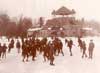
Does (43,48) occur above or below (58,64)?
above

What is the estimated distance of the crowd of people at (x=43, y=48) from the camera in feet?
28.5

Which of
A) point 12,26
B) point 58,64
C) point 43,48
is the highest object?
point 12,26

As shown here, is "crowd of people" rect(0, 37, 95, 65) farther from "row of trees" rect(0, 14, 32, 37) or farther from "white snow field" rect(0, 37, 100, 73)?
"row of trees" rect(0, 14, 32, 37)

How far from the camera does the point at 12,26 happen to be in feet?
28.2

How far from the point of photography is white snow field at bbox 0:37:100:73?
7941mm

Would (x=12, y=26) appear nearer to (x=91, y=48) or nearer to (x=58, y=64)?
(x=58, y=64)

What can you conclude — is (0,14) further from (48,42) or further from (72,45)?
(72,45)

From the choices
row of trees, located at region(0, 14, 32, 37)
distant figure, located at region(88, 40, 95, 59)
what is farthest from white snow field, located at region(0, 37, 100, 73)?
row of trees, located at region(0, 14, 32, 37)

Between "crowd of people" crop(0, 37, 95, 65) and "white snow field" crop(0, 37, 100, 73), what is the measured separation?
85mm

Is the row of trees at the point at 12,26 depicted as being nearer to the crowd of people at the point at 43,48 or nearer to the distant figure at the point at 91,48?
the crowd of people at the point at 43,48

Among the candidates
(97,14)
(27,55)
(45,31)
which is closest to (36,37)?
(45,31)

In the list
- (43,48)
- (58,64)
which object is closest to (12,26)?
(43,48)

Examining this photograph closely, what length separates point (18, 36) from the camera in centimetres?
885

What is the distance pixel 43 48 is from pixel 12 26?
2.65ft
